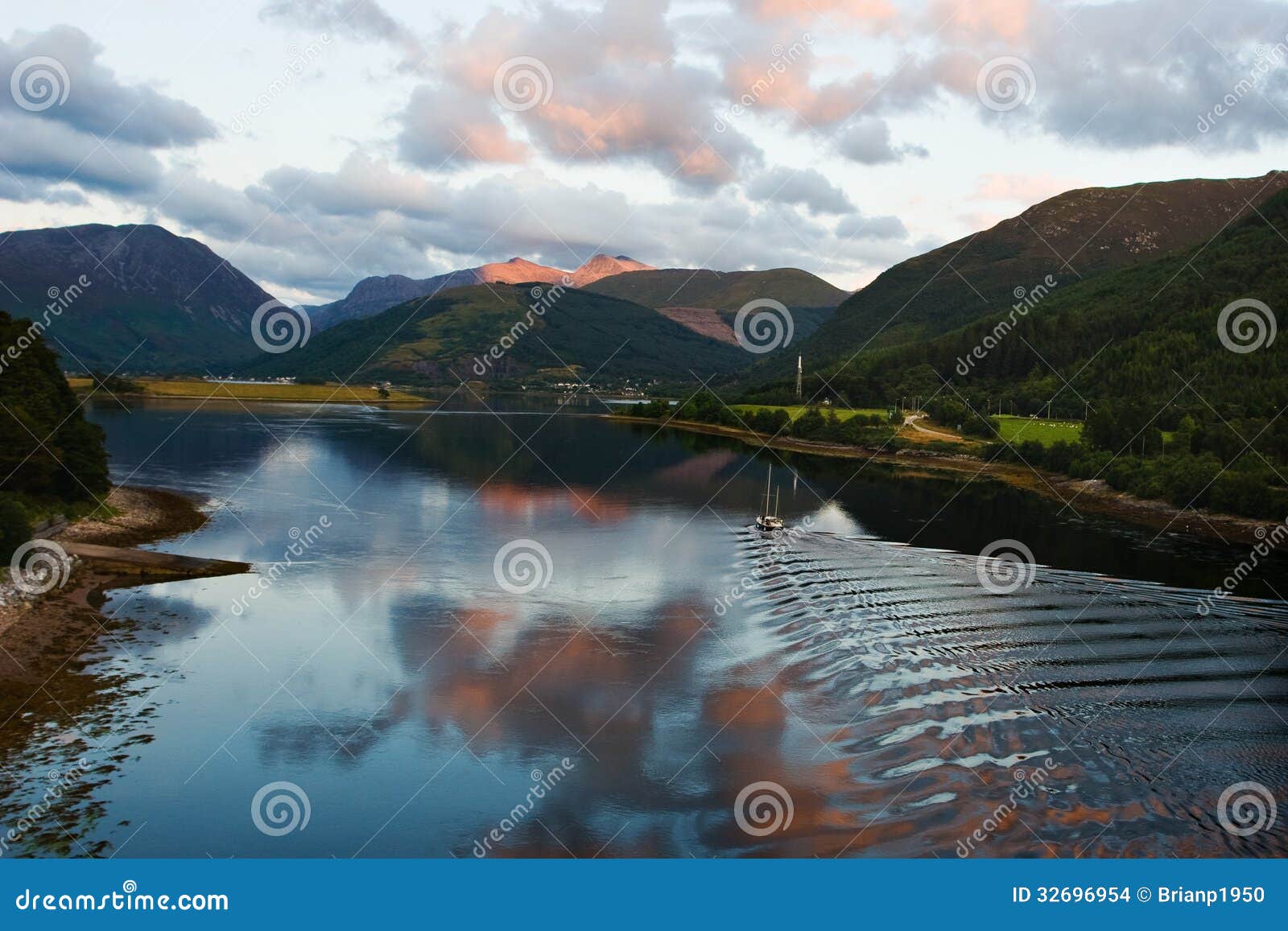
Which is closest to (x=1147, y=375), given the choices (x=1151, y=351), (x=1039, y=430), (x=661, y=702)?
(x=1151, y=351)

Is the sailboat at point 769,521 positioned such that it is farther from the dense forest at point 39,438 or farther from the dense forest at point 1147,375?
the dense forest at point 39,438

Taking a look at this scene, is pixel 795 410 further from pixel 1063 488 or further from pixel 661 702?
pixel 661 702

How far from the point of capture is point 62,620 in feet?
95.1

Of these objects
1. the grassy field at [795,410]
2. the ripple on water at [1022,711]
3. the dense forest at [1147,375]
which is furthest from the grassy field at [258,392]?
the ripple on water at [1022,711]

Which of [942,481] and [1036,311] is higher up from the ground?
[1036,311]

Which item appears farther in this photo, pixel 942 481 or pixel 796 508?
pixel 942 481

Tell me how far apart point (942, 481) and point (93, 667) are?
220 feet

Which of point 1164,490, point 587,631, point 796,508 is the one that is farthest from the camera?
point 1164,490

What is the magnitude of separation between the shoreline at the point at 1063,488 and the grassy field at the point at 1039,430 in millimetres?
6154

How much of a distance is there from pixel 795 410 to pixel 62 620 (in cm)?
10709

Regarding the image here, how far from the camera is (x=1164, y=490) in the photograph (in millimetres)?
64438

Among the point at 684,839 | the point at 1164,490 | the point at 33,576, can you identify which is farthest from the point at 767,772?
the point at 1164,490

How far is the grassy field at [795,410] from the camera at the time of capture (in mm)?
119713

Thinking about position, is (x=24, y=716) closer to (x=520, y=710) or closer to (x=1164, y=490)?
(x=520, y=710)
